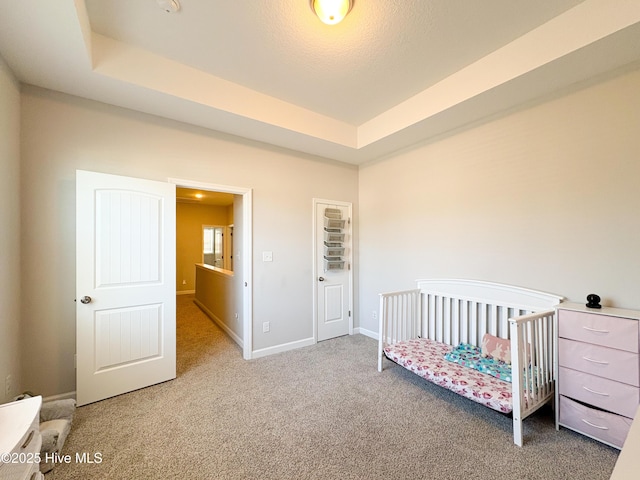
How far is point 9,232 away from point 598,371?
4.27 metres

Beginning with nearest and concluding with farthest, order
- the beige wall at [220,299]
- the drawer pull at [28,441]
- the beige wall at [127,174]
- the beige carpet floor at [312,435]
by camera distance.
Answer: the drawer pull at [28,441]
the beige carpet floor at [312,435]
the beige wall at [127,174]
the beige wall at [220,299]

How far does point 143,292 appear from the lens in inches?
97.7

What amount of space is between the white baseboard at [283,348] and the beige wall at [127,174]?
0.17 feet

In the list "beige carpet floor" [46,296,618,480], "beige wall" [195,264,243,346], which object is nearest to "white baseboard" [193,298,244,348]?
"beige wall" [195,264,243,346]

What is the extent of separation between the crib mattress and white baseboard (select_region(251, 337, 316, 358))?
1255 millimetres

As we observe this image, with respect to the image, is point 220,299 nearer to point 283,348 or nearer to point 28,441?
point 283,348

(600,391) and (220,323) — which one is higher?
(600,391)

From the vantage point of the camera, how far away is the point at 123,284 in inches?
93.7

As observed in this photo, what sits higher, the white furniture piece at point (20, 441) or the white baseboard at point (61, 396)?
the white furniture piece at point (20, 441)

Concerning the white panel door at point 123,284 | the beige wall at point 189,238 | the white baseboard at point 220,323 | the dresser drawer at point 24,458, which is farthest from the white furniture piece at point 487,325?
the beige wall at point 189,238

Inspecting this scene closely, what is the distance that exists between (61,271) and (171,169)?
132 centimetres

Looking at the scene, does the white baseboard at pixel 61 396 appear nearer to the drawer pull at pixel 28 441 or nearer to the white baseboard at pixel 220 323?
the drawer pull at pixel 28 441

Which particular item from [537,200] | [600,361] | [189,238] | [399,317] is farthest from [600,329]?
[189,238]

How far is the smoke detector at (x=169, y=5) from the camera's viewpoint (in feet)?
5.55
